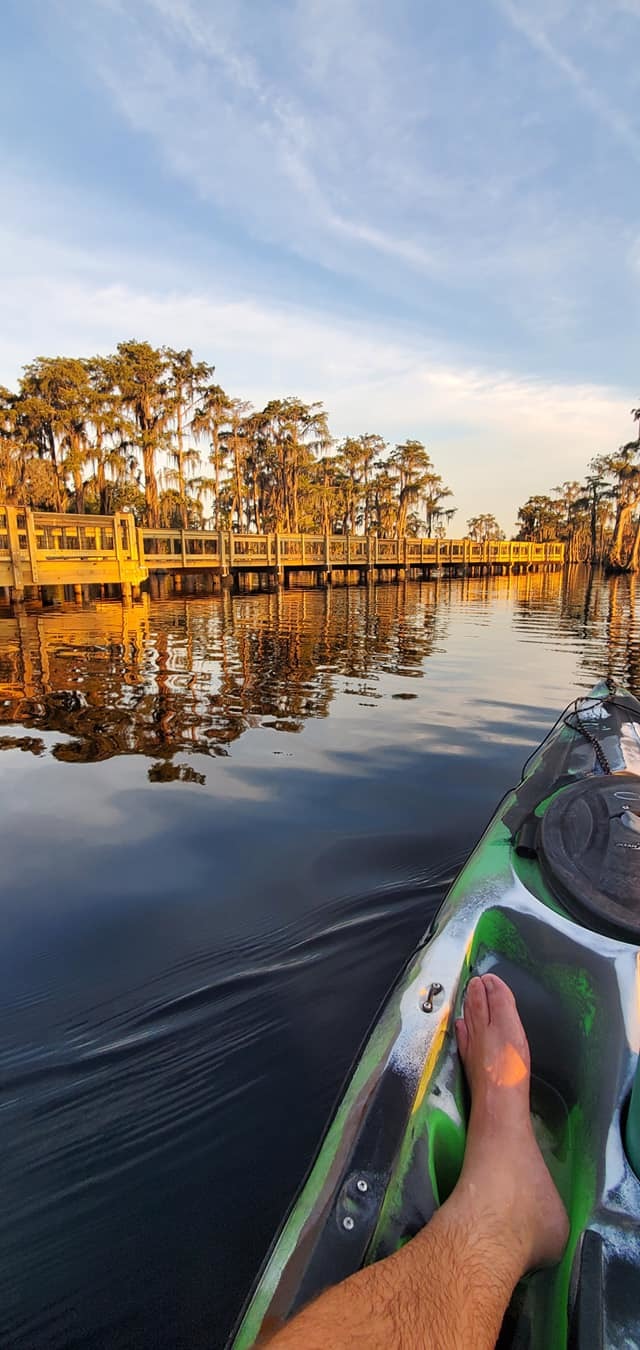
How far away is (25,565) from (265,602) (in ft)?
29.2

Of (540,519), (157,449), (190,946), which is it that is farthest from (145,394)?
(540,519)

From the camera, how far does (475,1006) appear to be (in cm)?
169

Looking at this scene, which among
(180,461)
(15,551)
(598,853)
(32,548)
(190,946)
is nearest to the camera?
(598,853)

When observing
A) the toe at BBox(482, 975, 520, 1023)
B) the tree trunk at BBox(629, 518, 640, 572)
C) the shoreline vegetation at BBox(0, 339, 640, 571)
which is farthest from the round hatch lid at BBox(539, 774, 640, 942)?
the tree trunk at BBox(629, 518, 640, 572)

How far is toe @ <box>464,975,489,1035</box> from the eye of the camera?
1639mm

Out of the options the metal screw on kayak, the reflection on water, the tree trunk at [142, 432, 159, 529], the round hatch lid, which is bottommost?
the reflection on water

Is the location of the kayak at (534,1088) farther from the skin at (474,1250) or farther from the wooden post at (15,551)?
the wooden post at (15,551)

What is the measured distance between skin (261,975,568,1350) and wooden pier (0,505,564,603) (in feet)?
61.9

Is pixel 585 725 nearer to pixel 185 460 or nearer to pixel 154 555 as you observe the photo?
pixel 154 555

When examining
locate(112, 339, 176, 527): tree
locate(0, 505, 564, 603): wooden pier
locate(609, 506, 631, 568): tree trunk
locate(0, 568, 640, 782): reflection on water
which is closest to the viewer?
locate(0, 568, 640, 782): reflection on water

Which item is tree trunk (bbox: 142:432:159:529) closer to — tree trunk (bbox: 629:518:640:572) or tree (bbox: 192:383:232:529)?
tree (bbox: 192:383:232:529)

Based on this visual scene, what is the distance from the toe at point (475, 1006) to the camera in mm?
1639

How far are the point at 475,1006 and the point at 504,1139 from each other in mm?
348

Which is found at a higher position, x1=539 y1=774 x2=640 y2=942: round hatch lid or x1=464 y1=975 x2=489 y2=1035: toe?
x1=539 y1=774 x2=640 y2=942: round hatch lid
